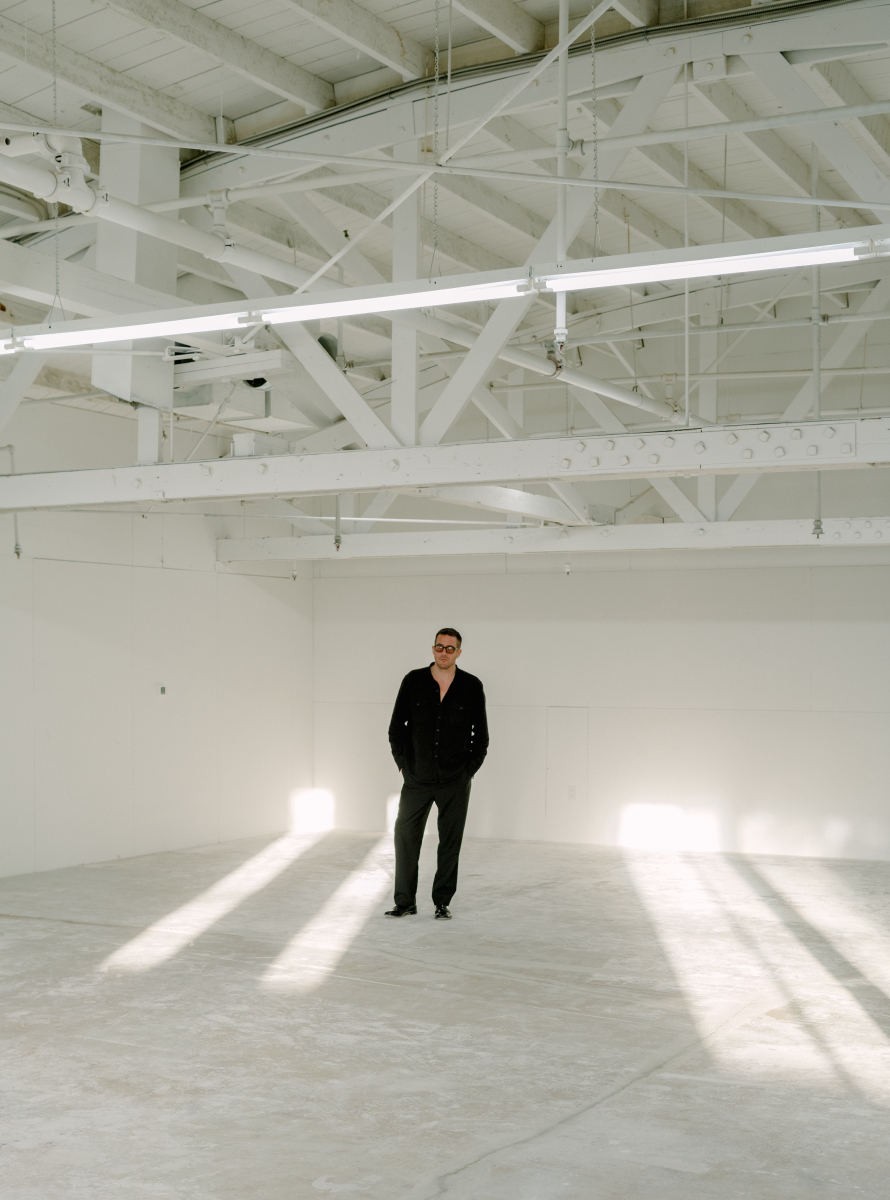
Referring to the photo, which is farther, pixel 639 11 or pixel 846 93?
pixel 846 93

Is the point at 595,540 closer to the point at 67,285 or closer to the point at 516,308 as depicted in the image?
the point at 516,308

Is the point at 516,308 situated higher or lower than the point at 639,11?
lower

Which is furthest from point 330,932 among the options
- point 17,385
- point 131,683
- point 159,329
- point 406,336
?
point 131,683

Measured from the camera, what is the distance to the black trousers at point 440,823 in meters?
6.34

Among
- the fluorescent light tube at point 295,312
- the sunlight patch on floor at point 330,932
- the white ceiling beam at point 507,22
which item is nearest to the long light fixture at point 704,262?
the fluorescent light tube at point 295,312

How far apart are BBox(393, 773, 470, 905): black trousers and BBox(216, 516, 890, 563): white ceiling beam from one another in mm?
2695

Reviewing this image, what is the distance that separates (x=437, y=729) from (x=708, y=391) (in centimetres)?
377

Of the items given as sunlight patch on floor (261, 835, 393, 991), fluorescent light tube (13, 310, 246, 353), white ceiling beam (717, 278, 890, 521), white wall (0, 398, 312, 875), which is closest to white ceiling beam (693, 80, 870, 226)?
white ceiling beam (717, 278, 890, 521)

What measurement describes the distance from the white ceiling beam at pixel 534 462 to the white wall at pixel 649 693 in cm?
451

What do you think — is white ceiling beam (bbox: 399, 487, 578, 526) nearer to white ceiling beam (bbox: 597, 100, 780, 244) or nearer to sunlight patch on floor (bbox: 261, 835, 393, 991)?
white ceiling beam (bbox: 597, 100, 780, 244)

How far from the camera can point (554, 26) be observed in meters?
5.12

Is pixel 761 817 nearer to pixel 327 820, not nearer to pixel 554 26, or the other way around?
pixel 327 820

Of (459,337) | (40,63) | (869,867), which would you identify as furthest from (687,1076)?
(869,867)

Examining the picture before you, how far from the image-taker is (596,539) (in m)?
8.51
